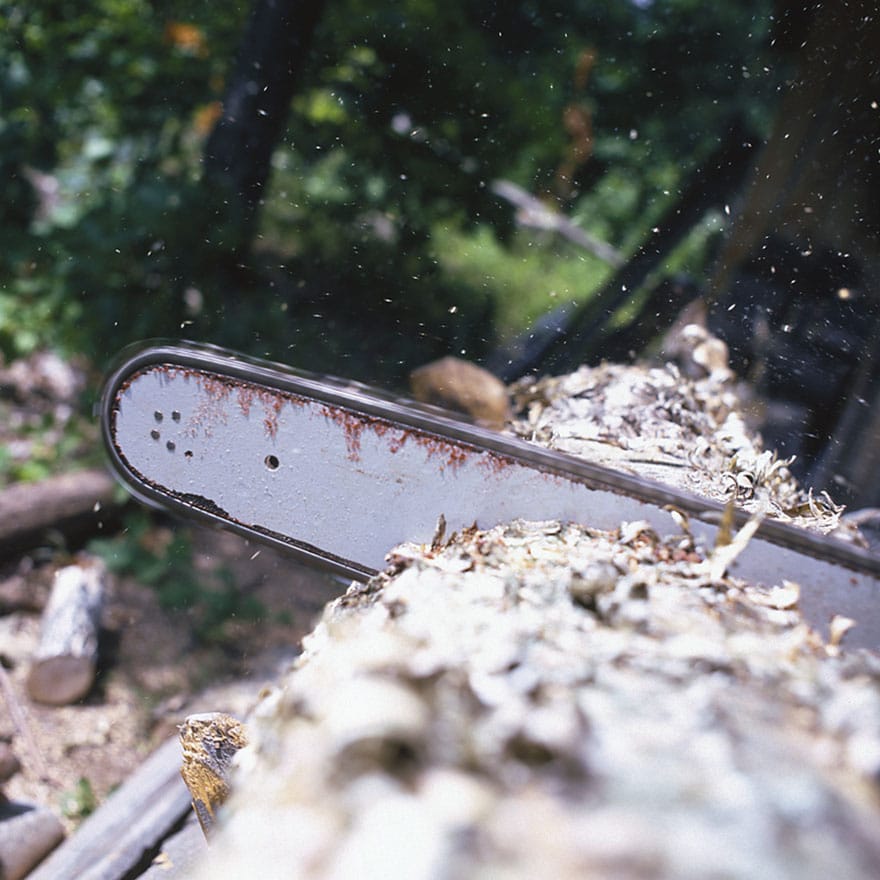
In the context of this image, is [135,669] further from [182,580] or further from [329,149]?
[329,149]

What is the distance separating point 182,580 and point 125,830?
1.10m

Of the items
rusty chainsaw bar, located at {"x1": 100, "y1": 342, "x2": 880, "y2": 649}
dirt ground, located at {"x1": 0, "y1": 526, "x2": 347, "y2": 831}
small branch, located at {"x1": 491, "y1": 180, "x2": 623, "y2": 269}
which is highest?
small branch, located at {"x1": 491, "y1": 180, "x2": 623, "y2": 269}

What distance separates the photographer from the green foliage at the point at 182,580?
2.64 m

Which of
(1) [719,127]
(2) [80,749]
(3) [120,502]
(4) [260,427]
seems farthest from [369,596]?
(1) [719,127]

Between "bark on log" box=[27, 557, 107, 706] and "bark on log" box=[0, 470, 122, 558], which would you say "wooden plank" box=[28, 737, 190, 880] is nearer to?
"bark on log" box=[27, 557, 107, 706]

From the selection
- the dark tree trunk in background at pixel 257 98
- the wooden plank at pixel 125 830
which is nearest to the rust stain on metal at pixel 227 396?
the wooden plank at pixel 125 830

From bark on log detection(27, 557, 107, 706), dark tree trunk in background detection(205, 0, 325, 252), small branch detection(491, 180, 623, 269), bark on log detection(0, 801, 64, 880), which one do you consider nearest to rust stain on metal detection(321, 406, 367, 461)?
bark on log detection(0, 801, 64, 880)

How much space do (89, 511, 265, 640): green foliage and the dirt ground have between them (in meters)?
0.03

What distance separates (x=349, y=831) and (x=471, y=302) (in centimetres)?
372

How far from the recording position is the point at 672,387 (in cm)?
192

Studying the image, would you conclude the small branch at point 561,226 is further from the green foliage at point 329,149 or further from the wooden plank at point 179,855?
the wooden plank at point 179,855

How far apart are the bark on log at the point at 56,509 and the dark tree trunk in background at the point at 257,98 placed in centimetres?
107

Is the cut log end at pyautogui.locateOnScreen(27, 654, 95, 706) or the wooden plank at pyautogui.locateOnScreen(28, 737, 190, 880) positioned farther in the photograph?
the cut log end at pyautogui.locateOnScreen(27, 654, 95, 706)

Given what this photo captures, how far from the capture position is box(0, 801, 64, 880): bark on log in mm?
1682
